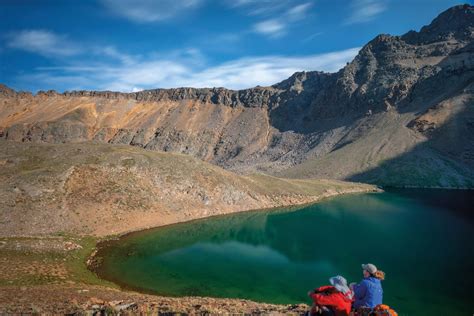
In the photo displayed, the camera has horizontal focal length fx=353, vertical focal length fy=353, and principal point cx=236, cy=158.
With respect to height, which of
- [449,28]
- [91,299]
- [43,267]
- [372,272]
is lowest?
[43,267]

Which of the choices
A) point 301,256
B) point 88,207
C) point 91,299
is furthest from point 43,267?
point 301,256

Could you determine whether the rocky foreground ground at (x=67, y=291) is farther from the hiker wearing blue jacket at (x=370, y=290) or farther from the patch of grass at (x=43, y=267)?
the hiker wearing blue jacket at (x=370, y=290)

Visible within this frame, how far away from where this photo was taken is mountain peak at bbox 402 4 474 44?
487ft

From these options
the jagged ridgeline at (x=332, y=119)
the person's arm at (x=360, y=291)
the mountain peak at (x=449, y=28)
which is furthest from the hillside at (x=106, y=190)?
the mountain peak at (x=449, y=28)

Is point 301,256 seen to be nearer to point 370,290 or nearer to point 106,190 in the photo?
point 370,290

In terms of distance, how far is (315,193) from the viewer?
80562 millimetres

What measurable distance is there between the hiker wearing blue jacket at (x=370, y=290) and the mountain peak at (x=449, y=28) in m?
170

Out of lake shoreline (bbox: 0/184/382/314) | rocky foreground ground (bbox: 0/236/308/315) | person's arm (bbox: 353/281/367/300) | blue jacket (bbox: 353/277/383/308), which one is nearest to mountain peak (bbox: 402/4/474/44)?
A: rocky foreground ground (bbox: 0/236/308/315)

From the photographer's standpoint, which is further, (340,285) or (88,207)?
(88,207)

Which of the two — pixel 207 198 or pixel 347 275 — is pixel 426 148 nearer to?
pixel 207 198

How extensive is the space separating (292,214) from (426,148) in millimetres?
67926

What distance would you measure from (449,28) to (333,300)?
17989cm

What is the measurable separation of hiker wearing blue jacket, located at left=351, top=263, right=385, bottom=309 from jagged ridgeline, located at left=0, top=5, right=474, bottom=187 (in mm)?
94856

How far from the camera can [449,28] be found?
503 feet
